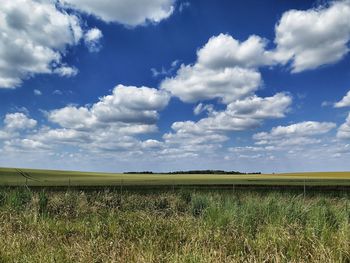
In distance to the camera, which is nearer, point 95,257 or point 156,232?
point 95,257

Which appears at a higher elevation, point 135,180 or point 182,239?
point 135,180

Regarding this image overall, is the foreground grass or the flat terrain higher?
the flat terrain

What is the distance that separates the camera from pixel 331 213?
14398 millimetres

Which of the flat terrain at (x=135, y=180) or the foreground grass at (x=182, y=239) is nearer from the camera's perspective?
the foreground grass at (x=182, y=239)

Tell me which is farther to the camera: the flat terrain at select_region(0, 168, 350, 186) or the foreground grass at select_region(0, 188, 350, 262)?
the flat terrain at select_region(0, 168, 350, 186)

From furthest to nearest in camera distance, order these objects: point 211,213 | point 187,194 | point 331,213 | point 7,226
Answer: point 187,194, point 331,213, point 211,213, point 7,226

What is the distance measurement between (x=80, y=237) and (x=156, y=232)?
5.64ft

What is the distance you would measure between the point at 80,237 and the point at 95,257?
2106 millimetres

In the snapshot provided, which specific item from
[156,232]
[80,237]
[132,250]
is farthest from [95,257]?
[156,232]

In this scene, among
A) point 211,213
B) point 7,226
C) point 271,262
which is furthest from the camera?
point 211,213

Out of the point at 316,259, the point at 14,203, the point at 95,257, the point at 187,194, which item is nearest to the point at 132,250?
the point at 95,257

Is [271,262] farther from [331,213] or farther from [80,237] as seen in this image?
[331,213]

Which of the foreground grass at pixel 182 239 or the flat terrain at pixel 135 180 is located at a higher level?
the flat terrain at pixel 135 180

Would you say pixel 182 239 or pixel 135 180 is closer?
pixel 182 239
